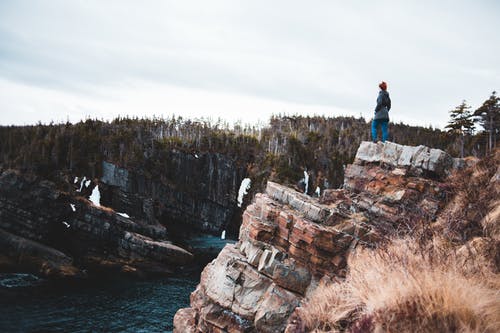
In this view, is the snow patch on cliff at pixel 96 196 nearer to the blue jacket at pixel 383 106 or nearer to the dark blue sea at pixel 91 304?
the dark blue sea at pixel 91 304

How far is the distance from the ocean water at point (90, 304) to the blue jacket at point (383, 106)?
2481cm

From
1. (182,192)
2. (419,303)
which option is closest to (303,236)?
(419,303)

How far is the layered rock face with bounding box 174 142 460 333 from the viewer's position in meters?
14.3

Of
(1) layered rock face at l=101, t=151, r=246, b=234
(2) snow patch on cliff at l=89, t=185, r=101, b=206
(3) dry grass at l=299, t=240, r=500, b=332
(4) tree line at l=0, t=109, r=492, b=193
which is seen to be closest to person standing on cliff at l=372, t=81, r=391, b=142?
(3) dry grass at l=299, t=240, r=500, b=332

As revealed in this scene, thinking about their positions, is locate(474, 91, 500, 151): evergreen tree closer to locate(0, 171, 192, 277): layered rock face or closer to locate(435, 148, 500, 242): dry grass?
locate(435, 148, 500, 242): dry grass

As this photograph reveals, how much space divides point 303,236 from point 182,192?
65.6 meters

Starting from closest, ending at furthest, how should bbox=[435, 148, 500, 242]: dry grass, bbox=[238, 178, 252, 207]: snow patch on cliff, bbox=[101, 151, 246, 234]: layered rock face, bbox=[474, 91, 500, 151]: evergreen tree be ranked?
bbox=[435, 148, 500, 242]: dry grass, bbox=[474, 91, 500, 151]: evergreen tree, bbox=[101, 151, 246, 234]: layered rock face, bbox=[238, 178, 252, 207]: snow patch on cliff

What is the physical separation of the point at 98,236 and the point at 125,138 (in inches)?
1750

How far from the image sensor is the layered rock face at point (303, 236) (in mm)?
A: 14320

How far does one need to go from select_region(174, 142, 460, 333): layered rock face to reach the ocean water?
16.2 metres

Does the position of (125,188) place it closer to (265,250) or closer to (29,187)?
(29,187)

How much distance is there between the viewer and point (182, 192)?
77875 millimetres

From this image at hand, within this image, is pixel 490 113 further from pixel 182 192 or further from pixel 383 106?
pixel 182 192

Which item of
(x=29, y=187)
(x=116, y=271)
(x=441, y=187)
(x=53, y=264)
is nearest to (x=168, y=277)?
(x=116, y=271)
